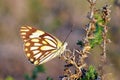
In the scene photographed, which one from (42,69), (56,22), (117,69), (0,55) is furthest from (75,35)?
(42,69)

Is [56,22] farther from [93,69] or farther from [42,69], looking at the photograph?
[93,69]

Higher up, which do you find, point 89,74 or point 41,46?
point 41,46

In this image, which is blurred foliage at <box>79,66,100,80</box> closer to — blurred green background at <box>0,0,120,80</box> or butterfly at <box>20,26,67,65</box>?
butterfly at <box>20,26,67,65</box>

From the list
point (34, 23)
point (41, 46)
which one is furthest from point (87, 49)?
point (34, 23)

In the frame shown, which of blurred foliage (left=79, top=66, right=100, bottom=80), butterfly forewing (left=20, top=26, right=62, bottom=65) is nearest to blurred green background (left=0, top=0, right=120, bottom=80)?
butterfly forewing (left=20, top=26, right=62, bottom=65)

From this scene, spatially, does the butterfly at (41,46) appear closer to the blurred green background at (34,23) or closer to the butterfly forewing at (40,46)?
the butterfly forewing at (40,46)

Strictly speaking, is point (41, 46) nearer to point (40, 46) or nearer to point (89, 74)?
point (40, 46)

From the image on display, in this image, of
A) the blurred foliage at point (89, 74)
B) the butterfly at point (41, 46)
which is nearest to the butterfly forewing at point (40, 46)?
the butterfly at point (41, 46)
